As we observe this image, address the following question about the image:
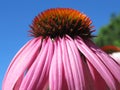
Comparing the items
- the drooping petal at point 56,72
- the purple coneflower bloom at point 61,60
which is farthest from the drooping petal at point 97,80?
the drooping petal at point 56,72

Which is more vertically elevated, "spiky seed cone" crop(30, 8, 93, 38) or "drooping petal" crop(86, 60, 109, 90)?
"spiky seed cone" crop(30, 8, 93, 38)

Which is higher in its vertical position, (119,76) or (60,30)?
(60,30)

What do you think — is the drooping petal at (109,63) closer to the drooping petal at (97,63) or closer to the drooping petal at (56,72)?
the drooping petal at (97,63)

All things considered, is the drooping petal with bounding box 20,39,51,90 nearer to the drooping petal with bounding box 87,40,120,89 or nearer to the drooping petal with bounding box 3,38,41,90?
the drooping petal with bounding box 3,38,41,90

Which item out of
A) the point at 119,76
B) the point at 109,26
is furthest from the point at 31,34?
the point at 109,26

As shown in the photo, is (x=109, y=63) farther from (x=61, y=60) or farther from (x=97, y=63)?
(x=61, y=60)

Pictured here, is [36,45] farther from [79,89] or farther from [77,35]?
[79,89]

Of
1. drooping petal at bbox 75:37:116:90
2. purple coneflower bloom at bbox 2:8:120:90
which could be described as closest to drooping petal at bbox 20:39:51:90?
purple coneflower bloom at bbox 2:8:120:90
